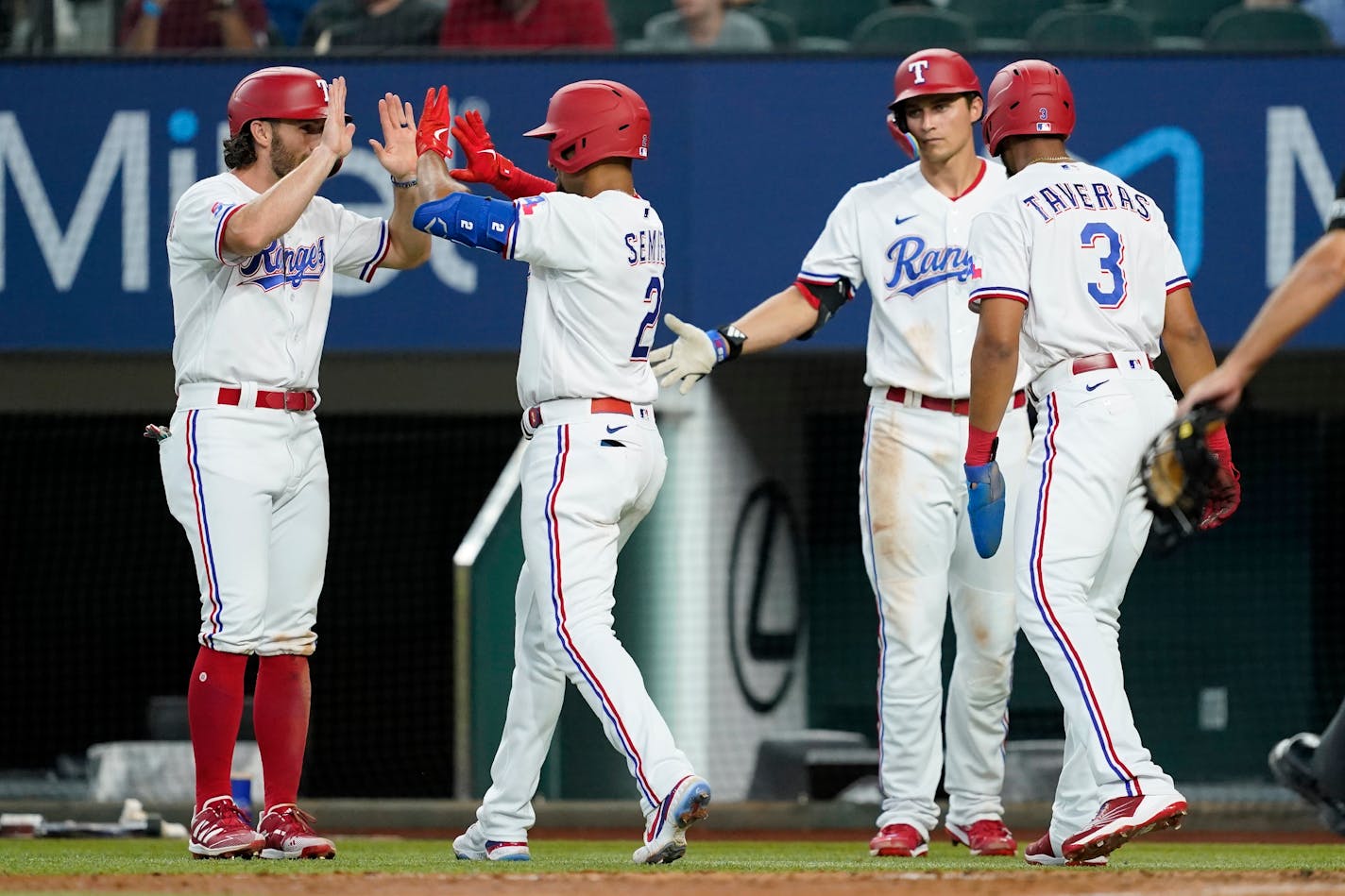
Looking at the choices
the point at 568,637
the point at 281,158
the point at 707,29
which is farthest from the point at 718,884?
the point at 707,29

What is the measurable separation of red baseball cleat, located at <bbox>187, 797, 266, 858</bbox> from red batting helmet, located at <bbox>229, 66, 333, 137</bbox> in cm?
166

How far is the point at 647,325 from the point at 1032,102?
1.09 metres

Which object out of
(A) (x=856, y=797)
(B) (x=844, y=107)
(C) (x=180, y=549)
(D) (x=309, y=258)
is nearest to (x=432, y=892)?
(D) (x=309, y=258)

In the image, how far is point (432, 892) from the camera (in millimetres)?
3918

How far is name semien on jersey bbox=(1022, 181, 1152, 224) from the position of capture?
16.1 feet

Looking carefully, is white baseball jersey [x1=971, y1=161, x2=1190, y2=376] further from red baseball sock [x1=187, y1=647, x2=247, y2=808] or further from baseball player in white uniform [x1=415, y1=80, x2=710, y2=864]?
red baseball sock [x1=187, y1=647, x2=247, y2=808]

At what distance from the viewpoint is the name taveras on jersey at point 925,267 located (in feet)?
18.6

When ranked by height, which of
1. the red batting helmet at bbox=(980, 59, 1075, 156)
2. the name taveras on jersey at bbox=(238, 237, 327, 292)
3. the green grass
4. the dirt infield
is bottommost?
the green grass

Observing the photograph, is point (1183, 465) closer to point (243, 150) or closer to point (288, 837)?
point (288, 837)

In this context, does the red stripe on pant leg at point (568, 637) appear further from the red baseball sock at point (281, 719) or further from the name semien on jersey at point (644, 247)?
the red baseball sock at point (281, 719)

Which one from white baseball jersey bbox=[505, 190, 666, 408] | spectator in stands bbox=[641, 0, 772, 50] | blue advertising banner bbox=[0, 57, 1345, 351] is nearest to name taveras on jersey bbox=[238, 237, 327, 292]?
white baseball jersey bbox=[505, 190, 666, 408]

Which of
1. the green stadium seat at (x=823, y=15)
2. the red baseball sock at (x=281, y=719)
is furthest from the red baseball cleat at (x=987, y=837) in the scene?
the green stadium seat at (x=823, y=15)

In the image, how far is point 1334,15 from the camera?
818cm

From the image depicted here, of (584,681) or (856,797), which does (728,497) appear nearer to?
(856,797)
